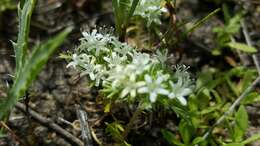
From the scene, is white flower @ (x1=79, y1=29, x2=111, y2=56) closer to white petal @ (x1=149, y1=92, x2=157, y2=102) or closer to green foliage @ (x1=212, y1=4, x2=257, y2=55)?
white petal @ (x1=149, y1=92, x2=157, y2=102)

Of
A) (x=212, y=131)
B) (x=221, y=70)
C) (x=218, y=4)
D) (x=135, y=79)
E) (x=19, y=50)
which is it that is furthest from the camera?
(x=218, y=4)

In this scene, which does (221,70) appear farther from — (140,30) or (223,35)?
(140,30)

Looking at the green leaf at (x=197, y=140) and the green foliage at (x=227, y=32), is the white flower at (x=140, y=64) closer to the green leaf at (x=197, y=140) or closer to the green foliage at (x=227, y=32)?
the green leaf at (x=197, y=140)

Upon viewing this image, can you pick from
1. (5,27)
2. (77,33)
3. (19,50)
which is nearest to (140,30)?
(77,33)

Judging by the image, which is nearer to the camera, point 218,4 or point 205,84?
point 205,84

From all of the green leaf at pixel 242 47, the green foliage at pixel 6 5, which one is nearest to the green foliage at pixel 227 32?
the green leaf at pixel 242 47

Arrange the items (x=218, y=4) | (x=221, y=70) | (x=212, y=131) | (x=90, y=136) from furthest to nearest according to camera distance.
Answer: (x=218, y=4), (x=221, y=70), (x=212, y=131), (x=90, y=136)

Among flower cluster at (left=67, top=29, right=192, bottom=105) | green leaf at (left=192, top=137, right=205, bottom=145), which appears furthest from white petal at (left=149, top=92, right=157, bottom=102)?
green leaf at (left=192, top=137, right=205, bottom=145)
